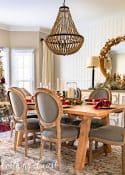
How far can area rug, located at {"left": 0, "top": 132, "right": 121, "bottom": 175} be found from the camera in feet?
10.0

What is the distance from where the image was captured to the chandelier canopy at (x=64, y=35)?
3693 mm

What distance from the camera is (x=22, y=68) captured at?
698cm

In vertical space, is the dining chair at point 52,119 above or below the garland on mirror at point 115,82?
below

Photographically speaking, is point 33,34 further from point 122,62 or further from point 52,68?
point 122,62

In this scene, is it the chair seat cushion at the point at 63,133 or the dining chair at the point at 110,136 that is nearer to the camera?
the dining chair at the point at 110,136

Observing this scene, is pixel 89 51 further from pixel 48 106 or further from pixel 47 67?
pixel 48 106

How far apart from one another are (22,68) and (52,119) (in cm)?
406

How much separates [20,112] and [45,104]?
61cm

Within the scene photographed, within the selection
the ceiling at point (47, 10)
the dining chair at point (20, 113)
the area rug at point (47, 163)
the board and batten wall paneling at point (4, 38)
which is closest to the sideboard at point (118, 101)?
the area rug at point (47, 163)

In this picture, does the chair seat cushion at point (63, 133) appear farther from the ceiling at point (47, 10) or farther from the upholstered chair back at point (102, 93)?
the ceiling at point (47, 10)

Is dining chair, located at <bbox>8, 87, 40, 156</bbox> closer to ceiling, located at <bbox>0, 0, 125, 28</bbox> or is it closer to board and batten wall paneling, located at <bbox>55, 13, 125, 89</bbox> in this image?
ceiling, located at <bbox>0, 0, 125, 28</bbox>

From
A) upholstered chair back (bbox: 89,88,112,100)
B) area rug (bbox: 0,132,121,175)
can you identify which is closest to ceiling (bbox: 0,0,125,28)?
upholstered chair back (bbox: 89,88,112,100)

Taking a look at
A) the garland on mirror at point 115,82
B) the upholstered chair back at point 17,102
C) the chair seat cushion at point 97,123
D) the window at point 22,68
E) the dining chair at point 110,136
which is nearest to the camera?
the dining chair at point 110,136

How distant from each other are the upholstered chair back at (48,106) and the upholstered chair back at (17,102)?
0.31 metres
